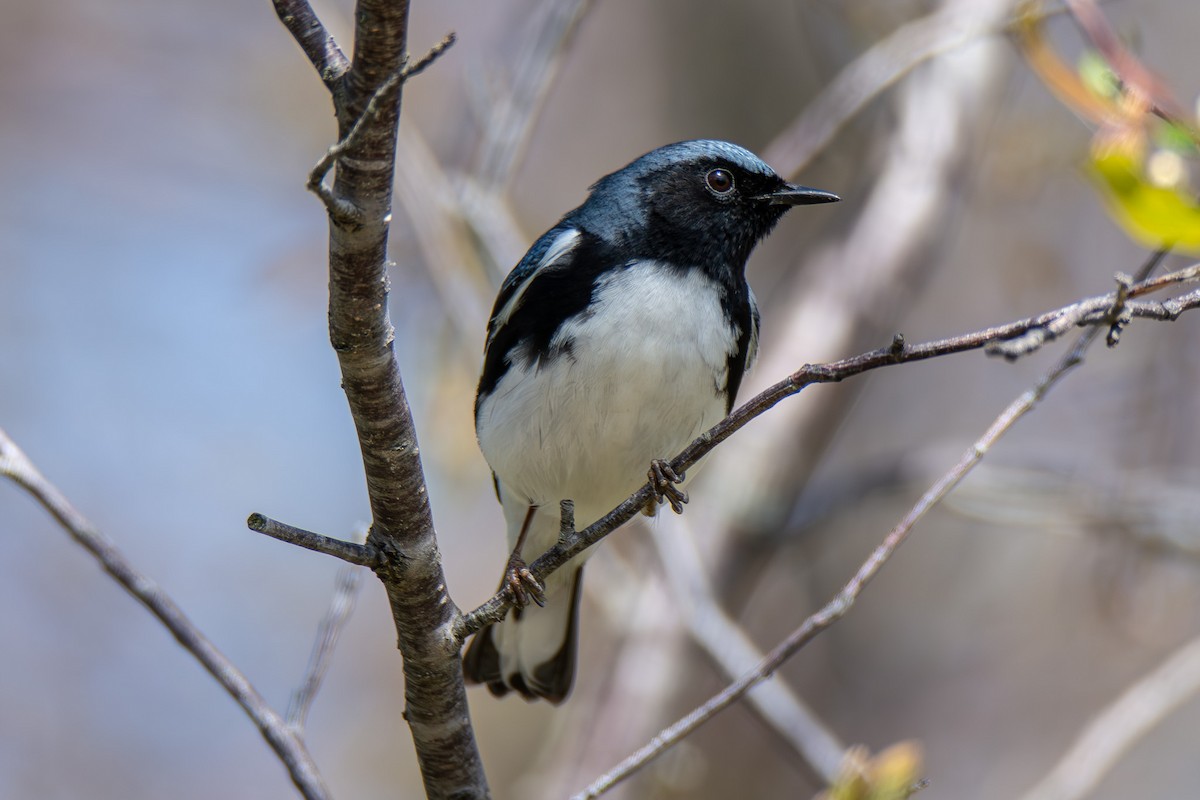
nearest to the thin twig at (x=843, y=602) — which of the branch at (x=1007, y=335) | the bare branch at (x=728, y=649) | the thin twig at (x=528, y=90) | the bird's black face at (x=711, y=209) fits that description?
the branch at (x=1007, y=335)

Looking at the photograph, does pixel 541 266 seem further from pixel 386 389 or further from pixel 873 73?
pixel 873 73

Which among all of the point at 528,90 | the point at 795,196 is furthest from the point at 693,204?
the point at 528,90

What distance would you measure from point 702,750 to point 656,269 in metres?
3.72

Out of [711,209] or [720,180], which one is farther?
[720,180]

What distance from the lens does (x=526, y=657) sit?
3.64 meters

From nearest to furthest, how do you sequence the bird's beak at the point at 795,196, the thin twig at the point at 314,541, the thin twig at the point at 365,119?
the thin twig at the point at 365,119 < the thin twig at the point at 314,541 < the bird's beak at the point at 795,196

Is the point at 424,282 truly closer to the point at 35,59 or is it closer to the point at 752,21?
the point at 752,21

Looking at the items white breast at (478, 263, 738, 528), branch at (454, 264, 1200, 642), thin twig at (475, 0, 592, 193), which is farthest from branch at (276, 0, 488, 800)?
thin twig at (475, 0, 592, 193)

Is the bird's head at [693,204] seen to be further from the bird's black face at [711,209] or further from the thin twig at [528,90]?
the thin twig at [528,90]

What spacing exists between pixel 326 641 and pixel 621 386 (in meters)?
1.11

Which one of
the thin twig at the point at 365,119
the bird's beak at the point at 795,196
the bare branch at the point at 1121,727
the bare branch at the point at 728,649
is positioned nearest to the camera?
the thin twig at the point at 365,119

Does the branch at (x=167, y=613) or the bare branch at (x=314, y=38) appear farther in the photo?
the branch at (x=167, y=613)

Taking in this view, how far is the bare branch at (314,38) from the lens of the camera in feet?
5.46

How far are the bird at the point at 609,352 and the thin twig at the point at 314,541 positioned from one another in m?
0.72
